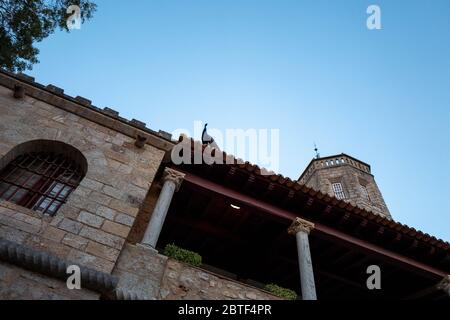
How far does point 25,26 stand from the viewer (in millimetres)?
8414

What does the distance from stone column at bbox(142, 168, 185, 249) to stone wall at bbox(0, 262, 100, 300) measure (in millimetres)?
1377

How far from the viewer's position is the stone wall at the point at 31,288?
11.7 ft

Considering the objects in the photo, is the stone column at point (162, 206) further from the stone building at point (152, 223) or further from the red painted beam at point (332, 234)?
the red painted beam at point (332, 234)

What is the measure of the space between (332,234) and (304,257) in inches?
49.0

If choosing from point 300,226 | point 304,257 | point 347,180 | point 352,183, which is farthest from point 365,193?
point 304,257

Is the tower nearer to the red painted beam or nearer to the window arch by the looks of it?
the red painted beam

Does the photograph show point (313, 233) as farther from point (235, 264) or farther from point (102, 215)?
point (102, 215)

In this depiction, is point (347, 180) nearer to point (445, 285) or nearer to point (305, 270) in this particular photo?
point (445, 285)

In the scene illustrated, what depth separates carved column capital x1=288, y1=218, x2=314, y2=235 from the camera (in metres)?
6.63

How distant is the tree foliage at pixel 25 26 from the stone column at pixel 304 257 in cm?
811

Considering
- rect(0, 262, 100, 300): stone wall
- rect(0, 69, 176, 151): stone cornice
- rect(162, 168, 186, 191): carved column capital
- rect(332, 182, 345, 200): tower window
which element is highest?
rect(332, 182, 345, 200): tower window

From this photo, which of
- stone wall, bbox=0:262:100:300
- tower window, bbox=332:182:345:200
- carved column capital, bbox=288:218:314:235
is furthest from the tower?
stone wall, bbox=0:262:100:300

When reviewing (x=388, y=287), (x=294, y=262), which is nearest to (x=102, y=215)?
(x=294, y=262)
